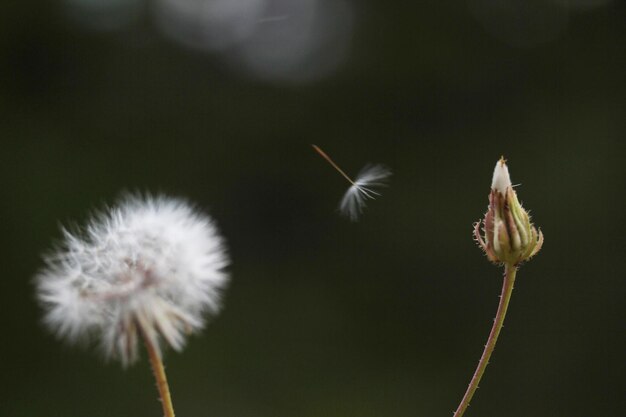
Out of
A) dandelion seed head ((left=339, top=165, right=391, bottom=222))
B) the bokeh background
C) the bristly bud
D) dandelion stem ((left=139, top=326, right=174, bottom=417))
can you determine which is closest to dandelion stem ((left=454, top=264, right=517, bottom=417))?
the bristly bud

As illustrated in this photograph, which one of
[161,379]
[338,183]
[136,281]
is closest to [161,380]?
[161,379]

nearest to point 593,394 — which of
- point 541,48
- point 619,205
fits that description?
point 619,205

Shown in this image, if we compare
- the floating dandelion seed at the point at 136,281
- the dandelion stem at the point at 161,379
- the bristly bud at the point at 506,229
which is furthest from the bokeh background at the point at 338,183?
the dandelion stem at the point at 161,379

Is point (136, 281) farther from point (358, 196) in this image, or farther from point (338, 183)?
point (338, 183)

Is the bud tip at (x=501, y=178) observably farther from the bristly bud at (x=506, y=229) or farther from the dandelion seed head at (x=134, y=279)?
the dandelion seed head at (x=134, y=279)

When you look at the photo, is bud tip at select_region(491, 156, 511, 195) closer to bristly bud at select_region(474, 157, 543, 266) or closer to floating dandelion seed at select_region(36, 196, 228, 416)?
bristly bud at select_region(474, 157, 543, 266)
